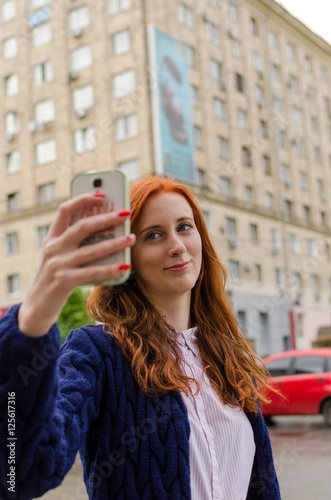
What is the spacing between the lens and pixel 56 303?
1.12m

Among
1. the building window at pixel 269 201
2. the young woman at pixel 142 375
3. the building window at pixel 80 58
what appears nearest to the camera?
the young woman at pixel 142 375

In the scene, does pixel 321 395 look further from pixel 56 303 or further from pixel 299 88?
pixel 299 88

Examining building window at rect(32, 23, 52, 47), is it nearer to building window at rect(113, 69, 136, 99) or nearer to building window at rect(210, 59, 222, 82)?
building window at rect(113, 69, 136, 99)

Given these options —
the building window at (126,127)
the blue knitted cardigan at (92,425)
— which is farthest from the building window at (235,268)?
the blue knitted cardigan at (92,425)

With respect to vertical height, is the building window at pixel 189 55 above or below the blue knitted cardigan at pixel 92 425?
above

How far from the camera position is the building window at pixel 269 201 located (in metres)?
35.2

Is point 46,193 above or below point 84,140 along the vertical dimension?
below

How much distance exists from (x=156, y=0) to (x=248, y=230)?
12.7 metres

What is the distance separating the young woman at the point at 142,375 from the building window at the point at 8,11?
3409cm

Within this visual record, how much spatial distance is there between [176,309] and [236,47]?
35.4 meters

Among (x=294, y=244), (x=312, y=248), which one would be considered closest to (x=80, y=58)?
(x=294, y=244)

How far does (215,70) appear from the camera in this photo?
109ft

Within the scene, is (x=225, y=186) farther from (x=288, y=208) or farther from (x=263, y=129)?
(x=288, y=208)

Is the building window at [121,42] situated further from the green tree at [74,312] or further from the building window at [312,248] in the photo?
the building window at [312,248]
